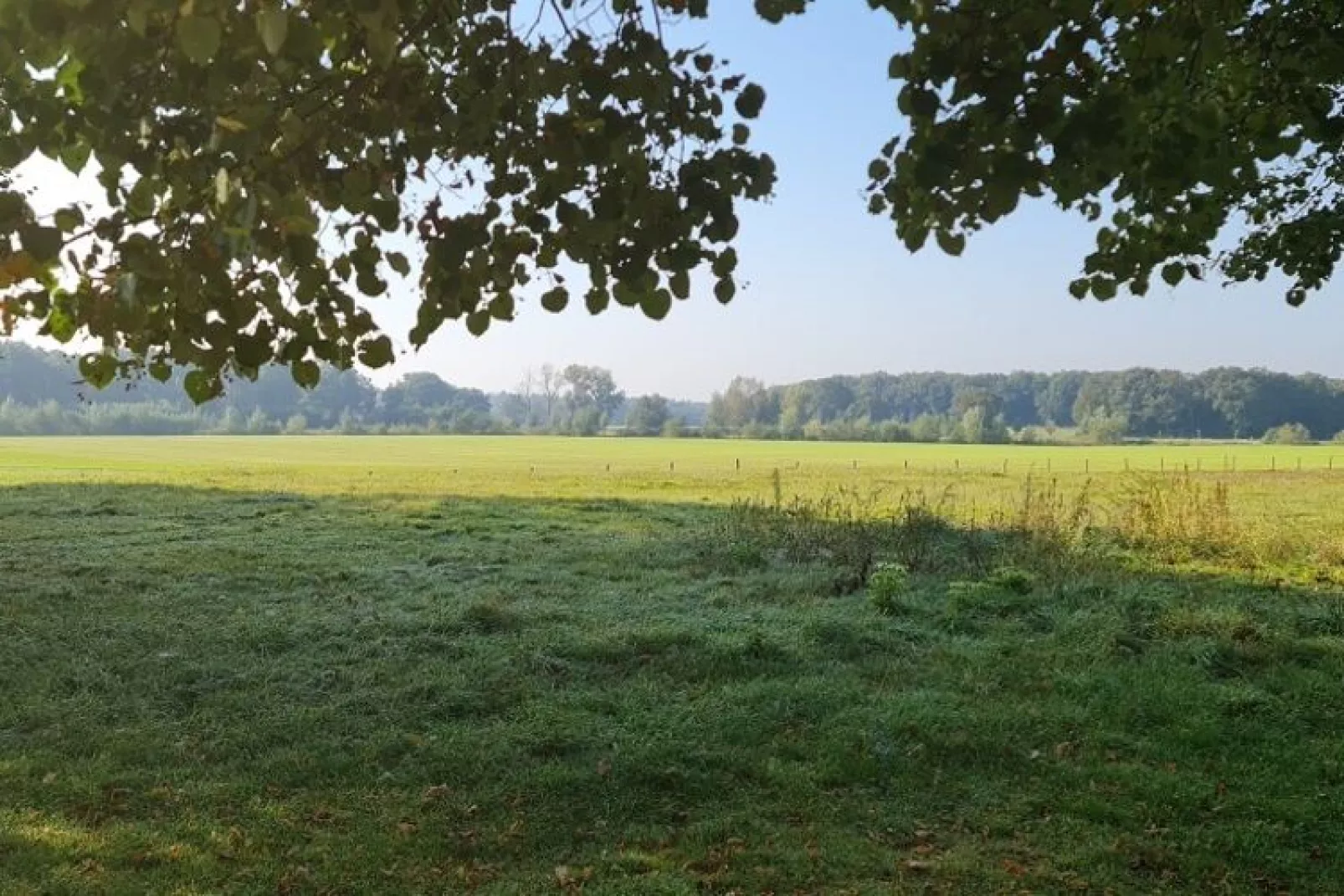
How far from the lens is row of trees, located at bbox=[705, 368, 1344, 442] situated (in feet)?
307

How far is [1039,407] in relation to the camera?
110 meters

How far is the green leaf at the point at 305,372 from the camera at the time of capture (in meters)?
3.85

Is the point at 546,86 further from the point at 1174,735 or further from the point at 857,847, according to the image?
the point at 1174,735

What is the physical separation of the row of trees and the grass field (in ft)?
263

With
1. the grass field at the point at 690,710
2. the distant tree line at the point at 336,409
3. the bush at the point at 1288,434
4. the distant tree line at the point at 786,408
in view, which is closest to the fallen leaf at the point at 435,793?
the grass field at the point at 690,710

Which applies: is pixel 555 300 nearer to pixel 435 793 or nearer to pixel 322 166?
pixel 322 166

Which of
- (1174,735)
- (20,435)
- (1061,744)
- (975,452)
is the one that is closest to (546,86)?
(1061,744)

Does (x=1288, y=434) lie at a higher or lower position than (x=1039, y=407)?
lower

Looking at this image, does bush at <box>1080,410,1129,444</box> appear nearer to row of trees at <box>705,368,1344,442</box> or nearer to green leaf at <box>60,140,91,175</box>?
row of trees at <box>705,368,1344,442</box>

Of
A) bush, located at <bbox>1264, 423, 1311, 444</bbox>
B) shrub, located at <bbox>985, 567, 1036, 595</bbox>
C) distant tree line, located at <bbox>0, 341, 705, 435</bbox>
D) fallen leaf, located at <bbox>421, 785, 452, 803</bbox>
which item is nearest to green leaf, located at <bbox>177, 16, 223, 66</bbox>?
fallen leaf, located at <bbox>421, 785, 452, 803</bbox>

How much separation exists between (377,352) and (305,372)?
0.93 ft

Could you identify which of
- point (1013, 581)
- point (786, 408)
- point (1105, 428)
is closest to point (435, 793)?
point (1013, 581)

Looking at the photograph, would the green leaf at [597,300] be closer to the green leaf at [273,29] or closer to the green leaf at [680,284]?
the green leaf at [680,284]

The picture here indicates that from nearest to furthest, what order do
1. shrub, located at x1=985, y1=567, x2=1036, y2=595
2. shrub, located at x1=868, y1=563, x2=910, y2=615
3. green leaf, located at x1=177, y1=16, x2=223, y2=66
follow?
green leaf, located at x1=177, y1=16, x2=223, y2=66, shrub, located at x1=868, y1=563, x2=910, y2=615, shrub, located at x1=985, y1=567, x2=1036, y2=595
